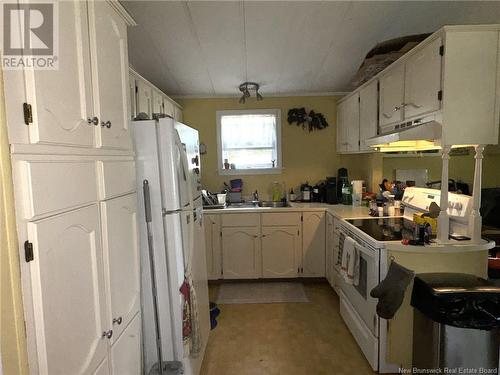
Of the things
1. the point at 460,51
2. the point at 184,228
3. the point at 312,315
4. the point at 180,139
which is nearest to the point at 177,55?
the point at 180,139

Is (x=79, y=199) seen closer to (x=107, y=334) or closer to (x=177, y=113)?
(x=107, y=334)

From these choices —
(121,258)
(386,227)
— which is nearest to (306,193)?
(386,227)

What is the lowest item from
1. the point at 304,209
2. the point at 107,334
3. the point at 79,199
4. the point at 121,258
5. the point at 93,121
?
the point at 107,334

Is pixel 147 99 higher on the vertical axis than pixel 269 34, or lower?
lower

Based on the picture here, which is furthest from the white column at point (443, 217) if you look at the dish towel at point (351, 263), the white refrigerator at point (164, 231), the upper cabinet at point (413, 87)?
the white refrigerator at point (164, 231)

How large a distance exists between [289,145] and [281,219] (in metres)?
1.06

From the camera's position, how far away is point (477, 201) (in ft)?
6.10

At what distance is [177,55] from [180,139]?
1383mm

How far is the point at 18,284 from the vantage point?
792 millimetres

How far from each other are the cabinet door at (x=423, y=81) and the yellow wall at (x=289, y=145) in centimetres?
181

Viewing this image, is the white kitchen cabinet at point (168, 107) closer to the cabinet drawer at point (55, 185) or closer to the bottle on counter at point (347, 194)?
the bottle on counter at point (347, 194)

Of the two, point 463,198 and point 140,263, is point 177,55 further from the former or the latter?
point 463,198

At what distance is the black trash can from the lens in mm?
1524

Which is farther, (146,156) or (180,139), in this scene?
(180,139)
